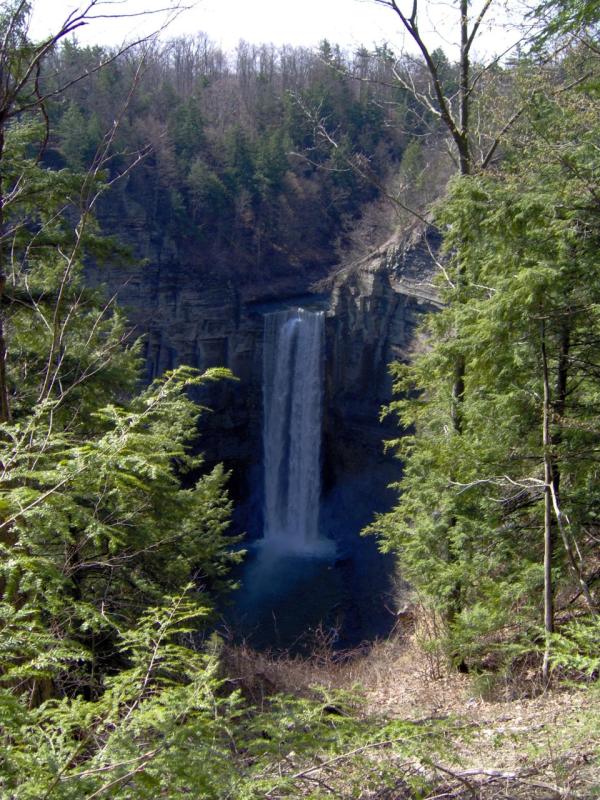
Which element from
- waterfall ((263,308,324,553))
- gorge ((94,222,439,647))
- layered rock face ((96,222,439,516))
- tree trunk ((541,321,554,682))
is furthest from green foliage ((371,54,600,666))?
waterfall ((263,308,324,553))

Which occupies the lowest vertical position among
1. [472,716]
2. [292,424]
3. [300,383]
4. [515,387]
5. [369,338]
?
[472,716]

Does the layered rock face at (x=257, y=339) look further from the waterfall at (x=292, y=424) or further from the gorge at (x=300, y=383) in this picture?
the waterfall at (x=292, y=424)

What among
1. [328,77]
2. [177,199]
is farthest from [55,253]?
[328,77]

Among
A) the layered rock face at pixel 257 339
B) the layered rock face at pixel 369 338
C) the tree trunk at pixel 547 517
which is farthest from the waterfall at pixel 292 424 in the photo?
the tree trunk at pixel 547 517

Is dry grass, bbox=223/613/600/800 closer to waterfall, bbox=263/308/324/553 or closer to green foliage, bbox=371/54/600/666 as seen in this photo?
green foliage, bbox=371/54/600/666

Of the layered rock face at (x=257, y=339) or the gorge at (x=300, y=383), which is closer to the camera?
the gorge at (x=300, y=383)

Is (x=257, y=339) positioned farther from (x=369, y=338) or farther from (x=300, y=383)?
(x=369, y=338)

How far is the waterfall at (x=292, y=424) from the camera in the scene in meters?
27.0

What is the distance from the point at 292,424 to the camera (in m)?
27.8

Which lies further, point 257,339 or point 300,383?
point 257,339

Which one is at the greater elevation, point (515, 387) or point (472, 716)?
point (515, 387)

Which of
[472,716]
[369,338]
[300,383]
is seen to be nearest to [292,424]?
[300,383]

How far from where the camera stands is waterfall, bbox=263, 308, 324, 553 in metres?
27.0

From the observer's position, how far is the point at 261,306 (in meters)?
29.9
